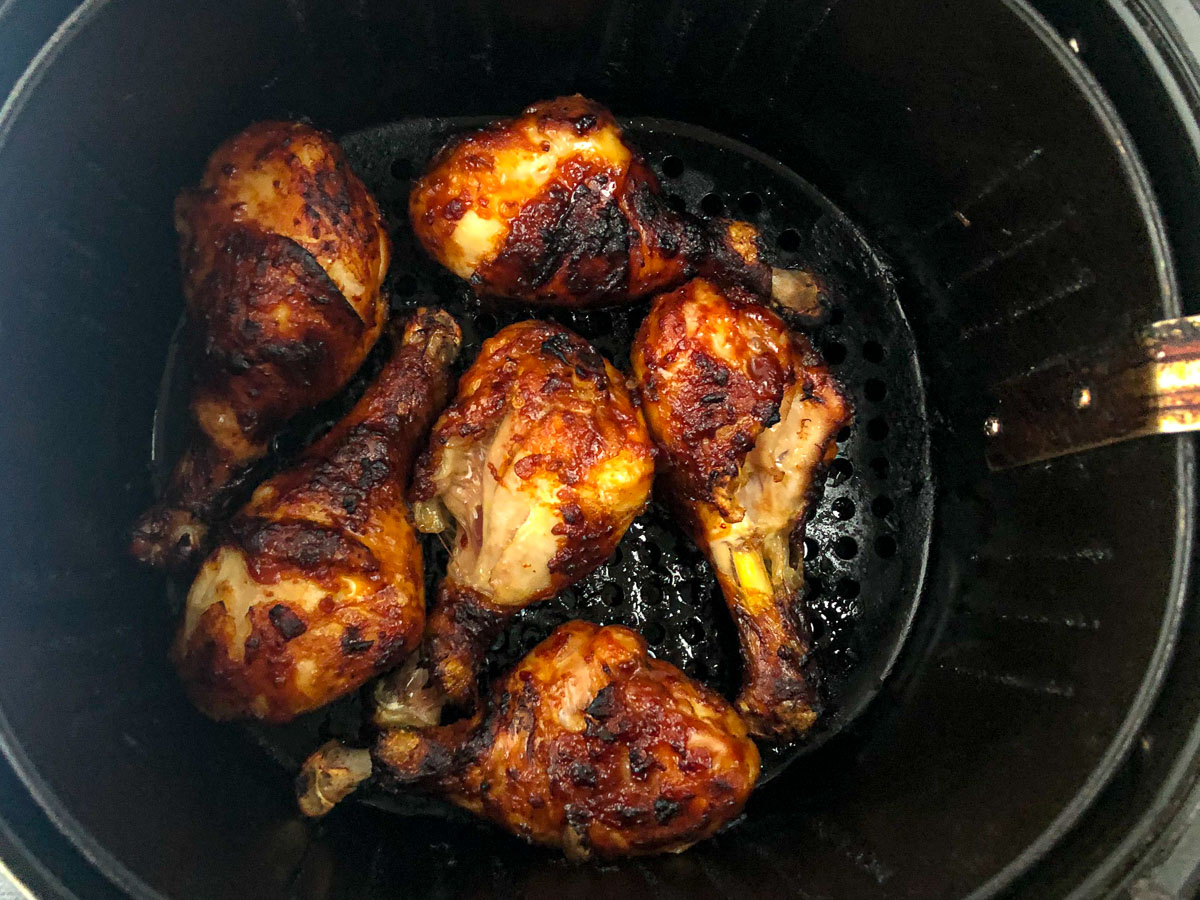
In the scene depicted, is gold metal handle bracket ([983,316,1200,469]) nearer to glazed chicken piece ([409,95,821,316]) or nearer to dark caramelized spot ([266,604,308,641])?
glazed chicken piece ([409,95,821,316])

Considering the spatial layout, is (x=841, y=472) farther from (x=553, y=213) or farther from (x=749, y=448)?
(x=553, y=213)

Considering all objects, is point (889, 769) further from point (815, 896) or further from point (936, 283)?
point (936, 283)

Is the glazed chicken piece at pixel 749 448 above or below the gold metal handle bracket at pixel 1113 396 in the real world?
below

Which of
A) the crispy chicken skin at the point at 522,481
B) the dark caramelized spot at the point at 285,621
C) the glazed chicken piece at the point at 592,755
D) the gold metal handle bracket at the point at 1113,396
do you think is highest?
the gold metal handle bracket at the point at 1113,396

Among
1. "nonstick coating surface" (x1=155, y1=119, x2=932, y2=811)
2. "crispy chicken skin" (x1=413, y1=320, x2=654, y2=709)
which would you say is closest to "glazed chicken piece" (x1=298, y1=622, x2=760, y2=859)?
"crispy chicken skin" (x1=413, y1=320, x2=654, y2=709)

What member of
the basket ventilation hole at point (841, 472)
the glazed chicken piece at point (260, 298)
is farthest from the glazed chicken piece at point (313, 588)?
the basket ventilation hole at point (841, 472)

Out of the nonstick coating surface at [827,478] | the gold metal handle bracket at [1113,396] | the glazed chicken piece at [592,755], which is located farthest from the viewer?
the nonstick coating surface at [827,478]

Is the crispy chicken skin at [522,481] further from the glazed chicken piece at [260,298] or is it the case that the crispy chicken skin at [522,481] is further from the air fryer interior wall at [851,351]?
the air fryer interior wall at [851,351]
